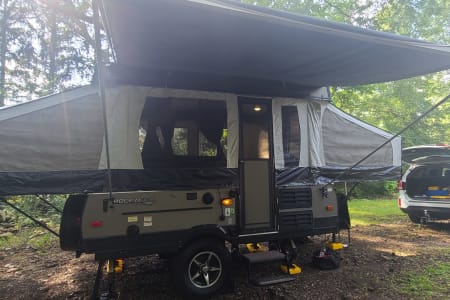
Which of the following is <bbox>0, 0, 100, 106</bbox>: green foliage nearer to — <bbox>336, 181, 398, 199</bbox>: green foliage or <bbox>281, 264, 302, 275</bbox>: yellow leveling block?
<bbox>281, 264, 302, 275</bbox>: yellow leveling block

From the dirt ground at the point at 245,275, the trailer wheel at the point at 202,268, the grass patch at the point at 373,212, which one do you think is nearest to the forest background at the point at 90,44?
the grass patch at the point at 373,212

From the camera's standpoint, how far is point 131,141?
4.00 metres

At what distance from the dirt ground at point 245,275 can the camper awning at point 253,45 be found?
9.24ft

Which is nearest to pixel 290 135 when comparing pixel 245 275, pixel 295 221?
pixel 295 221

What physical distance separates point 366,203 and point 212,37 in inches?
409

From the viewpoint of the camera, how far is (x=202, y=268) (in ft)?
12.9

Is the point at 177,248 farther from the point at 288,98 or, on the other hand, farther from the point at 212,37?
the point at 288,98

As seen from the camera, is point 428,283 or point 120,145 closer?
point 120,145

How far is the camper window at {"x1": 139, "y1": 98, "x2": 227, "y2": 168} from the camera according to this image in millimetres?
4121

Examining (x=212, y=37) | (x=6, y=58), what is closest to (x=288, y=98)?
(x=212, y=37)

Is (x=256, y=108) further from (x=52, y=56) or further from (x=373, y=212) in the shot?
(x=52, y=56)

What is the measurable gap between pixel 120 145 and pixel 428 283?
14.4 ft

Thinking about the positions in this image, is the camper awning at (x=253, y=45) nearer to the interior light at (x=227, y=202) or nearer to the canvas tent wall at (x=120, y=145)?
the canvas tent wall at (x=120, y=145)

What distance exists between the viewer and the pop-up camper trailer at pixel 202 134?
10.8 feet
